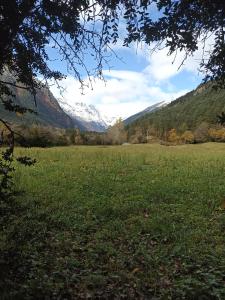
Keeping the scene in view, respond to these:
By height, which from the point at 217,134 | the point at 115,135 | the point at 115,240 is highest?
the point at 115,135

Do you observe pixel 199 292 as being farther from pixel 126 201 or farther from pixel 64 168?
pixel 64 168

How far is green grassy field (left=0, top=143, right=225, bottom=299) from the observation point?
9.23 metres

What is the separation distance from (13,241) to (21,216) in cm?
283

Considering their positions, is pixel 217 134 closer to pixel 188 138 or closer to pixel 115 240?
pixel 188 138

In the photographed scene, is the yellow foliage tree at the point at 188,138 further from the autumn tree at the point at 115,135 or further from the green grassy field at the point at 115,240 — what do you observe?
the green grassy field at the point at 115,240

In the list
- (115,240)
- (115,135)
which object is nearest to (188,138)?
(115,135)

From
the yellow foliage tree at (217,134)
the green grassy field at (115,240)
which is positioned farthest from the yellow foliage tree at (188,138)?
the green grassy field at (115,240)

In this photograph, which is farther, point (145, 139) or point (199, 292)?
point (145, 139)

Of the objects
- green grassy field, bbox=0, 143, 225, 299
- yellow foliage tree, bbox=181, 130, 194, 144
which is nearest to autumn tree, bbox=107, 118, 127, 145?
yellow foliage tree, bbox=181, 130, 194, 144

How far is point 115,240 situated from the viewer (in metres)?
12.6

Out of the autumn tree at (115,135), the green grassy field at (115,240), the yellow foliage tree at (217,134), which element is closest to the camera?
the green grassy field at (115,240)

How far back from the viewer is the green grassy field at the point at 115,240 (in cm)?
923

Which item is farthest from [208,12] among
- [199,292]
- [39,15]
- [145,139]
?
[145,139]

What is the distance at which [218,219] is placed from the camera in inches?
581
